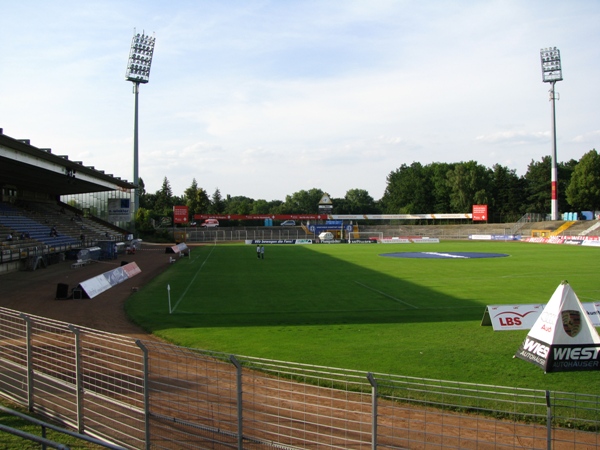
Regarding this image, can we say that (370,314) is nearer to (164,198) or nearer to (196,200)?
(196,200)

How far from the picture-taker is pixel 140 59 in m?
68.3

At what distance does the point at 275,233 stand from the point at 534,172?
6414 centimetres

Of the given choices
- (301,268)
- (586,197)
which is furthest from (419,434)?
(586,197)

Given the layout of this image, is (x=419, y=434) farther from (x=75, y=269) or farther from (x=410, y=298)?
(x=75, y=269)

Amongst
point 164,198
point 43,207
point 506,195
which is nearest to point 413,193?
point 506,195

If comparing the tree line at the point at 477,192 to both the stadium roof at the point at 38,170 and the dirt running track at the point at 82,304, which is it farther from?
the dirt running track at the point at 82,304

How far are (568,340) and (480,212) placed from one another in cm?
9092

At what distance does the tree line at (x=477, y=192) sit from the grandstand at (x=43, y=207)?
22.2m

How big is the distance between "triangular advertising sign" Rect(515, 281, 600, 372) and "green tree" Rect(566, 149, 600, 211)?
309 feet

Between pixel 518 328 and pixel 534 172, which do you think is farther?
pixel 534 172

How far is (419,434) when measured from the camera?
784 cm

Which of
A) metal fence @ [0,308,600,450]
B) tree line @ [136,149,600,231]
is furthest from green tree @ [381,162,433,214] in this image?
metal fence @ [0,308,600,450]

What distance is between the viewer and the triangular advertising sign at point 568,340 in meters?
11.0

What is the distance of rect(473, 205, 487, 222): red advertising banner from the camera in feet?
316
